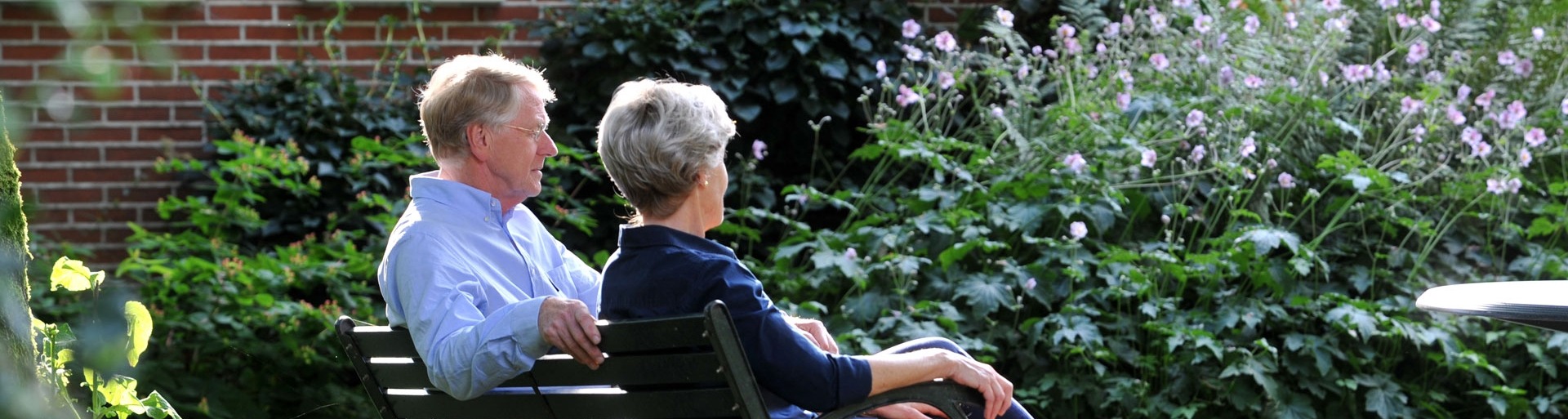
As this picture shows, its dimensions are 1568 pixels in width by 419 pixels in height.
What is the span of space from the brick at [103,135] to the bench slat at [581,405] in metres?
3.40

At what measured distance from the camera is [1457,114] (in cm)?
437

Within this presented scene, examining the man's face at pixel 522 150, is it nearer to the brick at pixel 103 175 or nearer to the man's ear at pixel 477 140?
the man's ear at pixel 477 140

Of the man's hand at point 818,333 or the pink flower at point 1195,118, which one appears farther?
the pink flower at point 1195,118

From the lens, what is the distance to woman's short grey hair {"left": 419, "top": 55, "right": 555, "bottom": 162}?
234cm

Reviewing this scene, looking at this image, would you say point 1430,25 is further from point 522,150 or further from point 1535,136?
point 522,150

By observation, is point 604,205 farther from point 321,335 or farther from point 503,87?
point 503,87

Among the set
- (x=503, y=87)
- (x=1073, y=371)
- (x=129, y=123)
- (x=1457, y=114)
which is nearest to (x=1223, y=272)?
(x=1073, y=371)

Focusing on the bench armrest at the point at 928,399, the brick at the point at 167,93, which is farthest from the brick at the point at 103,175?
the bench armrest at the point at 928,399

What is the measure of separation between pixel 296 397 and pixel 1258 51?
3046mm

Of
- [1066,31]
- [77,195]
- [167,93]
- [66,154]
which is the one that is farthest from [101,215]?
[1066,31]

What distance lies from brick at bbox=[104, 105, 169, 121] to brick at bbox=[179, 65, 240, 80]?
0.16 meters

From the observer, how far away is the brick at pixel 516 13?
5.65 metres

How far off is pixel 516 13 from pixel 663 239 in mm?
3794

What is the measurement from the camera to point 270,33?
5.44 m
